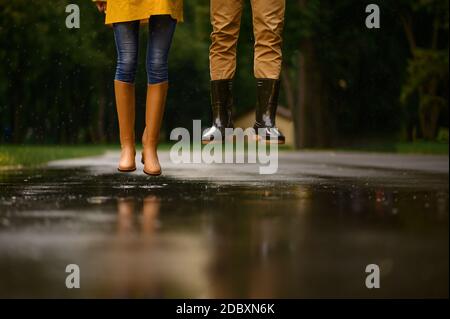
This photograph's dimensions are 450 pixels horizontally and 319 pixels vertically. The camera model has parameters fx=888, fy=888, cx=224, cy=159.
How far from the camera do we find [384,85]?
55.2m

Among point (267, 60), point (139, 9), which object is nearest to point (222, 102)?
point (267, 60)

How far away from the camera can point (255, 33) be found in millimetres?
6410

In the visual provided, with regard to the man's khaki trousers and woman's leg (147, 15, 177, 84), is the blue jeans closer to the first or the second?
woman's leg (147, 15, 177, 84)

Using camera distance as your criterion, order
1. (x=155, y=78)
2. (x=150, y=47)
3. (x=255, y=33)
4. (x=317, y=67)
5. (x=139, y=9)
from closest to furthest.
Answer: (x=139, y=9)
(x=255, y=33)
(x=150, y=47)
(x=155, y=78)
(x=317, y=67)

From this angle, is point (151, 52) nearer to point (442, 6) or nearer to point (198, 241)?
point (198, 241)

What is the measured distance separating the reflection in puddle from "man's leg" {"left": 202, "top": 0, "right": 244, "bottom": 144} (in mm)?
880

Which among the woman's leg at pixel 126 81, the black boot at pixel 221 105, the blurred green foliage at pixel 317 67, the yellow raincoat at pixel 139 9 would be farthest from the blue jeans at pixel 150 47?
the blurred green foliage at pixel 317 67

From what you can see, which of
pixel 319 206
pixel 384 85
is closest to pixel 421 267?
pixel 319 206

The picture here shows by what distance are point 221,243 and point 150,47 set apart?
1.53 meters

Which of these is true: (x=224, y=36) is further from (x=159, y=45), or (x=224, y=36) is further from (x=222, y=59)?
(x=159, y=45)

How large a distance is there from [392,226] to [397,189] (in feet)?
13.7

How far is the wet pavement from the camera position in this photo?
518 cm

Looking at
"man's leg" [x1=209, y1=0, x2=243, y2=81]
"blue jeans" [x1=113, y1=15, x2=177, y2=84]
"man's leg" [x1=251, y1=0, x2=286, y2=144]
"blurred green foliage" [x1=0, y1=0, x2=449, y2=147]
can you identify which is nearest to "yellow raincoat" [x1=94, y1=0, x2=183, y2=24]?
"blue jeans" [x1=113, y1=15, x2=177, y2=84]

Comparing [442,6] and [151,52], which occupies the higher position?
[442,6]
